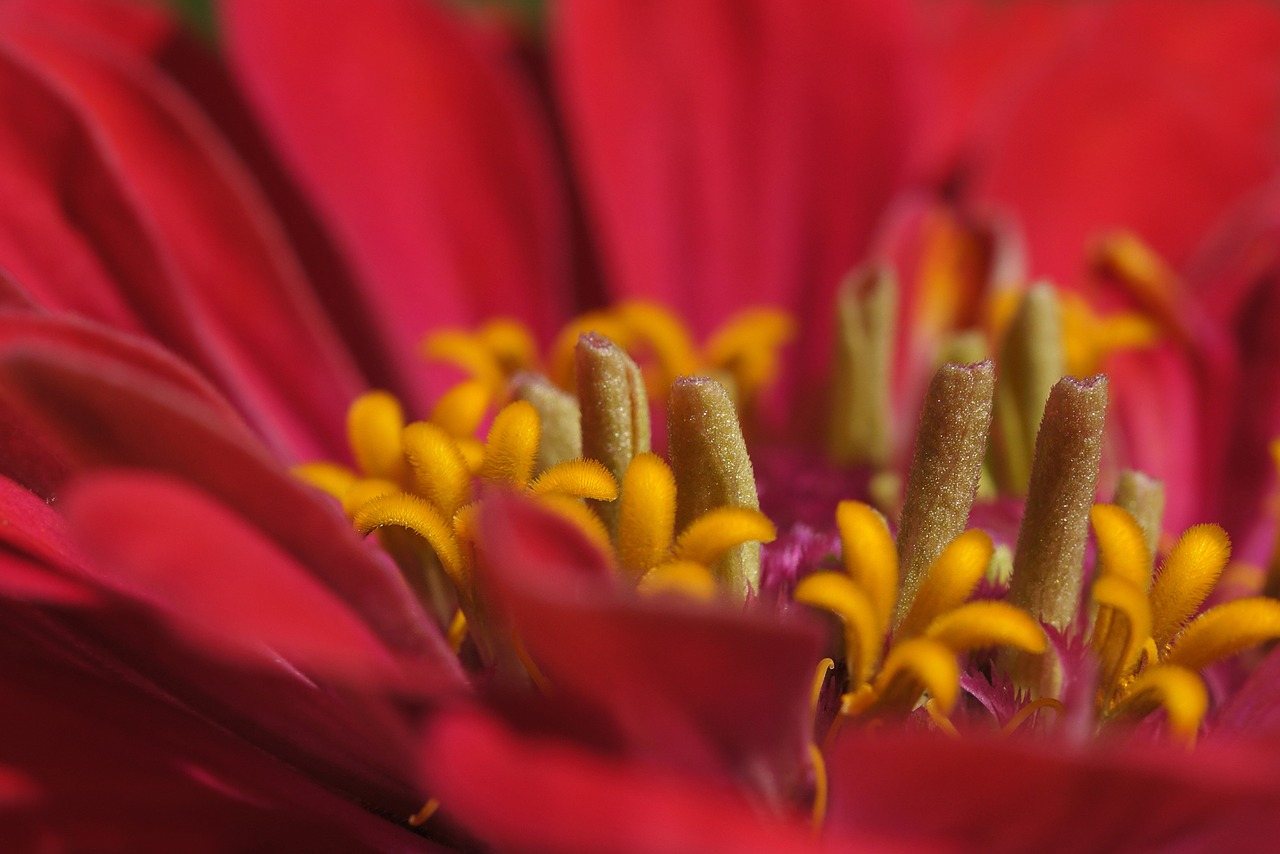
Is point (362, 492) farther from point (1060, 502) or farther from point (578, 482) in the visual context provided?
point (1060, 502)

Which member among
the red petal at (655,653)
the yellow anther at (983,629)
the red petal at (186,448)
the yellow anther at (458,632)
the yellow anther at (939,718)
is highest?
the yellow anther at (983,629)

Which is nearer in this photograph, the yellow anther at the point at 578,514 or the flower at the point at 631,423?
the flower at the point at 631,423

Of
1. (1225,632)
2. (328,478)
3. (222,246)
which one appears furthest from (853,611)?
(222,246)

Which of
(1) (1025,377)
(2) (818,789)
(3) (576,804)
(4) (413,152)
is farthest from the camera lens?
(4) (413,152)

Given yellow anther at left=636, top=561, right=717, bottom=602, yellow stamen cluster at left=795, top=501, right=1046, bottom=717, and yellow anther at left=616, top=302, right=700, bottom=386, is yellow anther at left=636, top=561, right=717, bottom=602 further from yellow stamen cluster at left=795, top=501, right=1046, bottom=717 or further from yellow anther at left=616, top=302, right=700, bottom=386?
yellow anther at left=616, top=302, right=700, bottom=386

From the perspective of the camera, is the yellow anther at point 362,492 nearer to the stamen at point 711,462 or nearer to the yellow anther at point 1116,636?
the stamen at point 711,462

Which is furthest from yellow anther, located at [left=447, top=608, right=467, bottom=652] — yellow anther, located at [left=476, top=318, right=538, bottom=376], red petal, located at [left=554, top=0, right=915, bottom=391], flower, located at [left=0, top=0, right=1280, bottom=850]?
red petal, located at [left=554, top=0, right=915, bottom=391]

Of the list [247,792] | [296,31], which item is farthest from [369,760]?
[296,31]

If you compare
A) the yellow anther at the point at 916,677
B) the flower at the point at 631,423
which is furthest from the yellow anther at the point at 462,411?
the yellow anther at the point at 916,677
